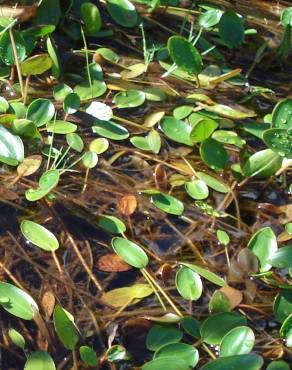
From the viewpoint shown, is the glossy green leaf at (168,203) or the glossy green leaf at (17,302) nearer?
the glossy green leaf at (17,302)

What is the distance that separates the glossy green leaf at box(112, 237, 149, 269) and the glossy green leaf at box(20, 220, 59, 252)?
0.37 ft

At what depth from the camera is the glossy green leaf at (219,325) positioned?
1367mm

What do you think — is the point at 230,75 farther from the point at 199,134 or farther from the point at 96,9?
the point at 96,9

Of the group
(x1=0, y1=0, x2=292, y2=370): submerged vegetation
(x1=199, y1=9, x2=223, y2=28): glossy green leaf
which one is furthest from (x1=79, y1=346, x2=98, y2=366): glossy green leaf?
(x1=199, y1=9, x2=223, y2=28): glossy green leaf

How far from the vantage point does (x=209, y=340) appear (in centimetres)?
137

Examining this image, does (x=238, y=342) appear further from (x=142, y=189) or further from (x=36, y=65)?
(x=36, y=65)

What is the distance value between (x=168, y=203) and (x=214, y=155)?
17cm

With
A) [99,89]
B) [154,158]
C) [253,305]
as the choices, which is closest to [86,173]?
[154,158]

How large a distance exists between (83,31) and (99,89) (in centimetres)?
26

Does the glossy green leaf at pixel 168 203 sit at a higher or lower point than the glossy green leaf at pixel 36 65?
lower

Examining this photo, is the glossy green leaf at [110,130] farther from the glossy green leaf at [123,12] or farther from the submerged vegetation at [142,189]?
the glossy green leaf at [123,12]

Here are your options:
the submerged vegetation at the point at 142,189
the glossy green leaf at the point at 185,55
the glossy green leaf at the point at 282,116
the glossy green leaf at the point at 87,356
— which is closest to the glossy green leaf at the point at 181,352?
the submerged vegetation at the point at 142,189

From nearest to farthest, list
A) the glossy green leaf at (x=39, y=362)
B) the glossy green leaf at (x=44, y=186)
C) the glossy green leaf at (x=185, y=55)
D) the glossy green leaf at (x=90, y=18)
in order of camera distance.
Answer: the glossy green leaf at (x=39, y=362) < the glossy green leaf at (x=44, y=186) < the glossy green leaf at (x=185, y=55) < the glossy green leaf at (x=90, y=18)

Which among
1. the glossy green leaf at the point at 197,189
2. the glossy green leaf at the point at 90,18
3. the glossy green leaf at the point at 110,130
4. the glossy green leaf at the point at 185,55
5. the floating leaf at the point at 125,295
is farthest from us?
the glossy green leaf at the point at 90,18
